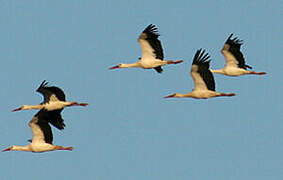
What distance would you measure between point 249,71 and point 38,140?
29.2 feet

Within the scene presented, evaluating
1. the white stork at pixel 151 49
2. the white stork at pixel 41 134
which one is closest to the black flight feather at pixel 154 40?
the white stork at pixel 151 49

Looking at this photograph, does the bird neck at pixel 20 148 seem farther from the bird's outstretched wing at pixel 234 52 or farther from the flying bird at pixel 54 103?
the bird's outstretched wing at pixel 234 52

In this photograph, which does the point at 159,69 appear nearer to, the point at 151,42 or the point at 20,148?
the point at 151,42

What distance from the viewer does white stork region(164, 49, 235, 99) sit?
107 ft

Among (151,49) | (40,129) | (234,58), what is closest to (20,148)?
(40,129)

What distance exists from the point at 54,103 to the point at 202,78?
543 cm

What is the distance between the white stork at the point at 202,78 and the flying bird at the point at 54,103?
14.5 feet

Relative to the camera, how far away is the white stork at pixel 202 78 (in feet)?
107

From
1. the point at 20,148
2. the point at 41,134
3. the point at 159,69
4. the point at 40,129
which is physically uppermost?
the point at 159,69

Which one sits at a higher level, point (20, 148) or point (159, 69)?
point (159, 69)

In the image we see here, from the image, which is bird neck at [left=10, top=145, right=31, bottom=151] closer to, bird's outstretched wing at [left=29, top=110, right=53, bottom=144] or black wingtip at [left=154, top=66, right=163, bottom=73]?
bird's outstretched wing at [left=29, top=110, right=53, bottom=144]

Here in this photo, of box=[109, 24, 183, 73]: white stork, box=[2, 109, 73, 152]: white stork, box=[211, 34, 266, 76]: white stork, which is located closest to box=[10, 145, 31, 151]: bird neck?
box=[2, 109, 73, 152]: white stork

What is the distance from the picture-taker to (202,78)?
3291 centimetres

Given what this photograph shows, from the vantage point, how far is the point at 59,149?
1297 inches
